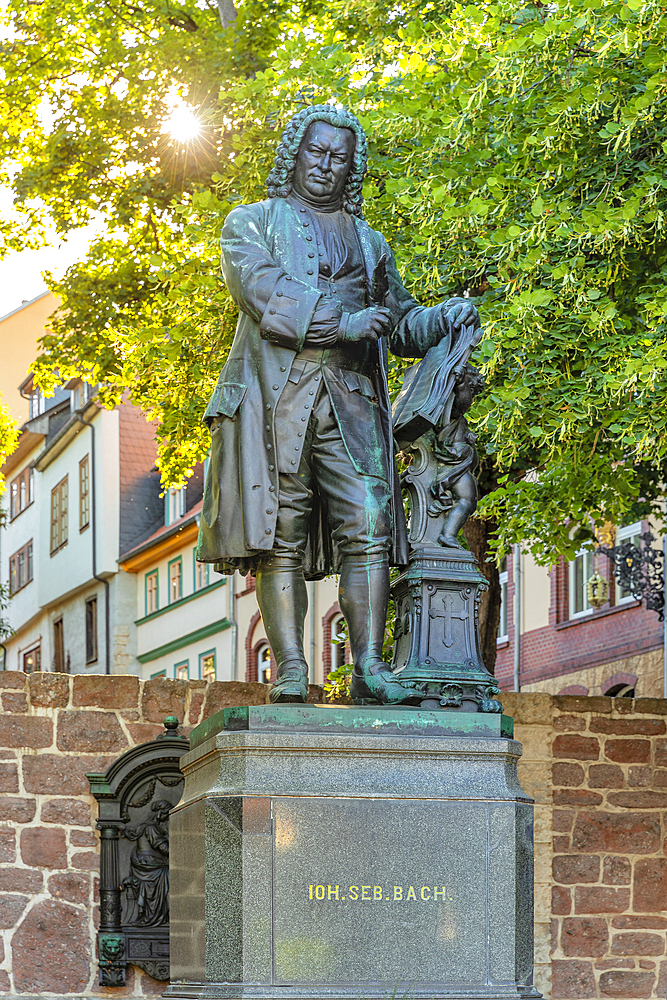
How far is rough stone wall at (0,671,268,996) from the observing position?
1069 centimetres

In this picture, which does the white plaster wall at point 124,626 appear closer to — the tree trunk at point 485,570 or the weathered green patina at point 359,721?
the tree trunk at point 485,570

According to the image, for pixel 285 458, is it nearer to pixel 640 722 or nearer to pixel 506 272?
pixel 506 272

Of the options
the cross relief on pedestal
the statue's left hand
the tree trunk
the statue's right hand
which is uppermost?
the statue's left hand

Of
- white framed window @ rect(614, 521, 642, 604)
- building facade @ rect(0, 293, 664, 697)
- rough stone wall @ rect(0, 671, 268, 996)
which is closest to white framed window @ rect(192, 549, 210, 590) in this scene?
building facade @ rect(0, 293, 664, 697)

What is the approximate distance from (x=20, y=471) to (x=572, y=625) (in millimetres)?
27942

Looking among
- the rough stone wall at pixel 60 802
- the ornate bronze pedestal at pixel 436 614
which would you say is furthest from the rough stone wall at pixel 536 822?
the ornate bronze pedestal at pixel 436 614

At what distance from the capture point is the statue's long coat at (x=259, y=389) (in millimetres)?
5527

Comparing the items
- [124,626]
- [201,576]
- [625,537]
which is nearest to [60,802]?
[625,537]

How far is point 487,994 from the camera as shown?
16.1ft

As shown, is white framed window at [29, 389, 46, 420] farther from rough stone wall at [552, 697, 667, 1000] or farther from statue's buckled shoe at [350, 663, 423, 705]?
statue's buckled shoe at [350, 663, 423, 705]

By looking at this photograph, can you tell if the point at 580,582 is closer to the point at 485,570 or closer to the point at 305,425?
the point at 485,570

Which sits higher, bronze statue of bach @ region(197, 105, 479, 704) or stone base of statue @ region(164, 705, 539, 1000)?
bronze statue of bach @ region(197, 105, 479, 704)

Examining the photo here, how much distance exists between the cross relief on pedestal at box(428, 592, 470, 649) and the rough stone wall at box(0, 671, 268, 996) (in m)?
5.71

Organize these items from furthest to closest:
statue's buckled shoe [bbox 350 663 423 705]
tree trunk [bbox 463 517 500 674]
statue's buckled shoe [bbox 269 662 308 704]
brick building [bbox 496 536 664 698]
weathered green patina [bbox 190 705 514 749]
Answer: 1. brick building [bbox 496 536 664 698]
2. tree trunk [bbox 463 517 500 674]
3. statue's buckled shoe [bbox 269 662 308 704]
4. statue's buckled shoe [bbox 350 663 423 705]
5. weathered green patina [bbox 190 705 514 749]
